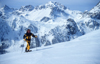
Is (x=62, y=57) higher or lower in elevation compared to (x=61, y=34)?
lower

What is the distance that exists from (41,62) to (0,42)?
368 ft

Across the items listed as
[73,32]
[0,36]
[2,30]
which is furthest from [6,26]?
[73,32]

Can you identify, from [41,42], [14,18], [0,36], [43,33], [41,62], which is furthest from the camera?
[14,18]

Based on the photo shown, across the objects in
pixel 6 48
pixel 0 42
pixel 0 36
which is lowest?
pixel 6 48

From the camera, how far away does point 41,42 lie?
111 meters

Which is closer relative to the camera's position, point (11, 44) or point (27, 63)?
point (27, 63)

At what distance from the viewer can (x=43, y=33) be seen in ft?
388

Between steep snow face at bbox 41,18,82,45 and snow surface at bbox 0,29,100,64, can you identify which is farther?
steep snow face at bbox 41,18,82,45

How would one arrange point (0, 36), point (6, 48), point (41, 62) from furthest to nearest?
point (0, 36) → point (6, 48) → point (41, 62)

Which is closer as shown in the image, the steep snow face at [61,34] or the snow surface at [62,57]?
the snow surface at [62,57]

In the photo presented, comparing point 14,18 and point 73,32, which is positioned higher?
point 14,18

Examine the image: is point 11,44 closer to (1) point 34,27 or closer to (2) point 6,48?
(2) point 6,48

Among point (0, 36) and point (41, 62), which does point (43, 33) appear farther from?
point (41, 62)

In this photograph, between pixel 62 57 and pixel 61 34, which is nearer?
pixel 62 57
